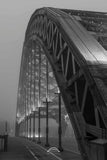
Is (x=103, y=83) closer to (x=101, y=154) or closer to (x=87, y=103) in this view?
(x=87, y=103)

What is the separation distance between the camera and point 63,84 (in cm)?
1711

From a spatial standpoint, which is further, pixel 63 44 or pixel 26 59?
pixel 26 59

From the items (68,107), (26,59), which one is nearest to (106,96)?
(68,107)

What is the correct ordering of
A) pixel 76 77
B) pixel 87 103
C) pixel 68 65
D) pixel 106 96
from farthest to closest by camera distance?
pixel 68 65 → pixel 76 77 → pixel 87 103 → pixel 106 96

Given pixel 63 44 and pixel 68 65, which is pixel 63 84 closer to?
pixel 68 65

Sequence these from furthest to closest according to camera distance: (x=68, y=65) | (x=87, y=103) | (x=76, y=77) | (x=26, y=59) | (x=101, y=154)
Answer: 1. (x=26, y=59)
2. (x=68, y=65)
3. (x=76, y=77)
4. (x=87, y=103)
5. (x=101, y=154)

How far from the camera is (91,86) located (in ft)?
37.6

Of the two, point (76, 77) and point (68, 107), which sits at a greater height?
point (76, 77)

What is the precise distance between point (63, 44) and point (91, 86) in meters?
7.65

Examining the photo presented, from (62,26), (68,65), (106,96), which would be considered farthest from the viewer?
(62,26)

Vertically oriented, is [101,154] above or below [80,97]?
below

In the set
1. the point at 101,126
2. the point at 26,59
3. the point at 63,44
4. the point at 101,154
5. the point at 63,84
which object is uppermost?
the point at 26,59

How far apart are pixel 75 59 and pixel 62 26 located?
4575 mm

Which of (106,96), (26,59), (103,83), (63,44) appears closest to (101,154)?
(106,96)
